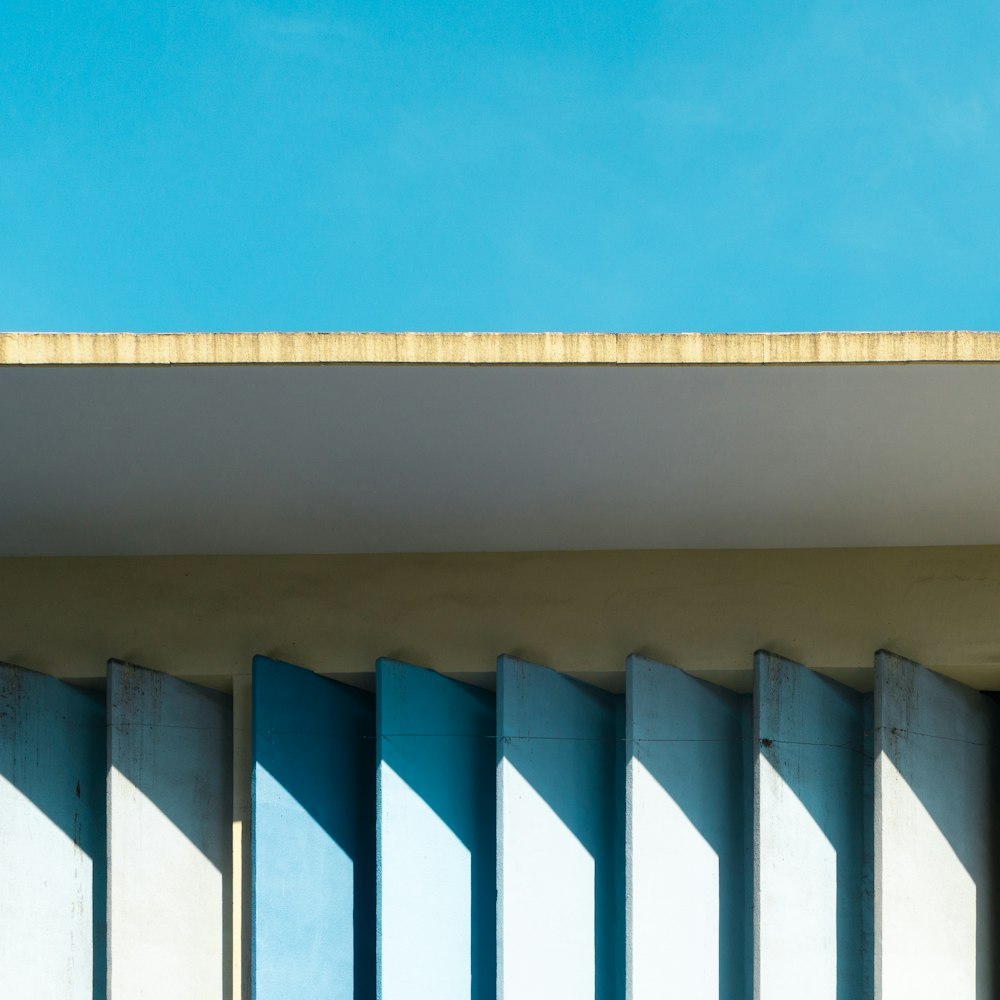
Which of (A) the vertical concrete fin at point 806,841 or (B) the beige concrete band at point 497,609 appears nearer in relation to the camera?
(A) the vertical concrete fin at point 806,841

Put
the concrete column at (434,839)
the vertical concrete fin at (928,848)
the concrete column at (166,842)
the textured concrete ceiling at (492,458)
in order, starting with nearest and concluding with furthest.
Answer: the textured concrete ceiling at (492,458), the vertical concrete fin at (928,848), the concrete column at (434,839), the concrete column at (166,842)

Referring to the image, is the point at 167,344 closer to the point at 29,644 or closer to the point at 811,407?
the point at 811,407

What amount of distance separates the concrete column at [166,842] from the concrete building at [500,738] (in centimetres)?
2

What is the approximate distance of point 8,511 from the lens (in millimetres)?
6840

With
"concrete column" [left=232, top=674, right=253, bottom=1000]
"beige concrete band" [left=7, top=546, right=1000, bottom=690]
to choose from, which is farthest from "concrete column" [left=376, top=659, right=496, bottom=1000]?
"concrete column" [left=232, top=674, right=253, bottom=1000]

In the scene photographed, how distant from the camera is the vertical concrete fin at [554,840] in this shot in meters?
7.08

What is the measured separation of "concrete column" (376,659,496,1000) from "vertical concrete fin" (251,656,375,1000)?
1.28 ft

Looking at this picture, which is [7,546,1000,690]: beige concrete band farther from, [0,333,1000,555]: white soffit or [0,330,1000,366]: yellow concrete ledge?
[0,330,1000,366]: yellow concrete ledge

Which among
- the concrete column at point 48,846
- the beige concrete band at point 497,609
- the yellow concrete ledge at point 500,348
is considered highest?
the yellow concrete ledge at point 500,348

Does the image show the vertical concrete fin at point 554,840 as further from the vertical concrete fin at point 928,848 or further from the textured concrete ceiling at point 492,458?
the vertical concrete fin at point 928,848

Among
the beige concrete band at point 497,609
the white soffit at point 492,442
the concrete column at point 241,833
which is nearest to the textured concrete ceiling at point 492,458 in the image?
the white soffit at point 492,442

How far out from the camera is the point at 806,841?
7195mm

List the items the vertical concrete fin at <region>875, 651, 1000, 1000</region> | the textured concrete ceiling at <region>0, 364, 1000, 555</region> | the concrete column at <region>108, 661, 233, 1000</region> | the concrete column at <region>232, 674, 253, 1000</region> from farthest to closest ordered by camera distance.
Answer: the concrete column at <region>232, 674, 253, 1000</region>
the concrete column at <region>108, 661, 233, 1000</region>
the vertical concrete fin at <region>875, 651, 1000, 1000</region>
the textured concrete ceiling at <region>0, 364, 1000, 555</region>

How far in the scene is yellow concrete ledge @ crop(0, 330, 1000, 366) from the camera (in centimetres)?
507
